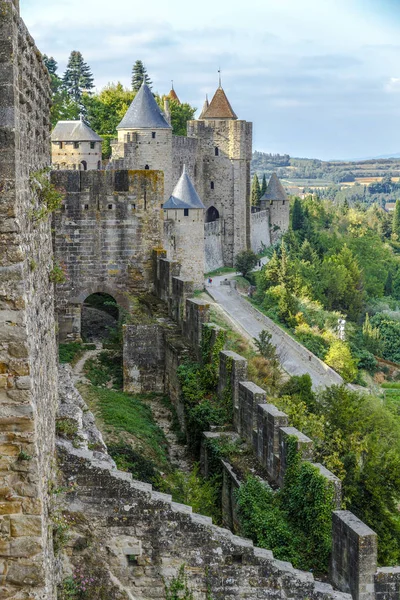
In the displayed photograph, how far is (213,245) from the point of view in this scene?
221 ft

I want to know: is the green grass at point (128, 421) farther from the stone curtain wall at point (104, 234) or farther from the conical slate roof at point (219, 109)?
the conical slate roof at point (219, 109)

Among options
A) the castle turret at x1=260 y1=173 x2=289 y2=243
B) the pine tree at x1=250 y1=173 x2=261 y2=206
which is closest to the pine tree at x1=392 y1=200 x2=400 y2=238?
the pine tree at x1=250 y1=173 x2=261 y2=206

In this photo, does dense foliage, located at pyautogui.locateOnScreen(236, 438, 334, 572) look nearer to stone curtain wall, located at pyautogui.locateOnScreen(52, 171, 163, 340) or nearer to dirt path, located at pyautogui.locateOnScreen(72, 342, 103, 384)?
dirt path, located at pyautogui.locateOnScreen(72, 342, 103, 384)

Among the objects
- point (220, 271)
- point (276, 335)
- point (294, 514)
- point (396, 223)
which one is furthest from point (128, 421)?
point (396, 223)

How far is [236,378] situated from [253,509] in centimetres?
269

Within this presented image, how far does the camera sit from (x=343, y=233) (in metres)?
91.9

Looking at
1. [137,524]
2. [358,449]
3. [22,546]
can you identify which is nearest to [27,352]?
[22,546]

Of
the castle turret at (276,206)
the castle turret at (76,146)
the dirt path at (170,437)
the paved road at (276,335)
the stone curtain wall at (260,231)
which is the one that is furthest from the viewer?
the castle turret at (276,206)

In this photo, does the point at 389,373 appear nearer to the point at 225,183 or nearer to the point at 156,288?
the point at 225,183

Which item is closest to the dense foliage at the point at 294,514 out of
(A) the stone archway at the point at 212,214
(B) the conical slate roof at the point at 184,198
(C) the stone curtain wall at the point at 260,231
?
(B) the conical slate roof at the point at 184,198

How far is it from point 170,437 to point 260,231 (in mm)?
62333

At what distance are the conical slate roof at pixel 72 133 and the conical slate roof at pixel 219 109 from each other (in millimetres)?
12678

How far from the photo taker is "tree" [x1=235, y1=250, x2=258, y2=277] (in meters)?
65.9

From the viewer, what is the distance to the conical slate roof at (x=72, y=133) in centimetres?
5719
